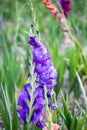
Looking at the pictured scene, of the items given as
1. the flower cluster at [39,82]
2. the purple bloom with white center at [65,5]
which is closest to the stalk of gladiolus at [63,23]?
the purple bloom with white center at [65,5]

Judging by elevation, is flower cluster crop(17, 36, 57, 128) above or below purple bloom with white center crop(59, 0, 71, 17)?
below

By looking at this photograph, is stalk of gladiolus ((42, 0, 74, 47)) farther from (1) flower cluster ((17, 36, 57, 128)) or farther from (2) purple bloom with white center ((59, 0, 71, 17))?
(1) flower cluster ((17, 36, 57, 128))

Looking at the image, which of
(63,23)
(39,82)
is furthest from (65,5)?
Result: (39,82)

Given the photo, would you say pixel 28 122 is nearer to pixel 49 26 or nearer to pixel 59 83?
pixel 59 83

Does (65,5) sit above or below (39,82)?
above

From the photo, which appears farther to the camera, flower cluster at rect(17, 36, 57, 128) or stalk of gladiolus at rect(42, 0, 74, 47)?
stalk of gladiolus at rect(42, 0, 74, 47)

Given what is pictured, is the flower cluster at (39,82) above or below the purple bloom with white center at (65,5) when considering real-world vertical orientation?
below

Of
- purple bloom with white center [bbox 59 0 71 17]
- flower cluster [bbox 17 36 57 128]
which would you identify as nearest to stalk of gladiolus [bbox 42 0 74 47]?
purple bloom with white center [bbox 59 0 71 17]

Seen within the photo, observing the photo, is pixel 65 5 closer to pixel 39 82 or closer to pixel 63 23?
pixel 63 23

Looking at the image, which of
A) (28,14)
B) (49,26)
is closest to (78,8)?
(28,14)

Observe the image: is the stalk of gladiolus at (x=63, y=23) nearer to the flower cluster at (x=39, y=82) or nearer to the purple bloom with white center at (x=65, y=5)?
the purple bloom with white center at (x=65, y=5)
